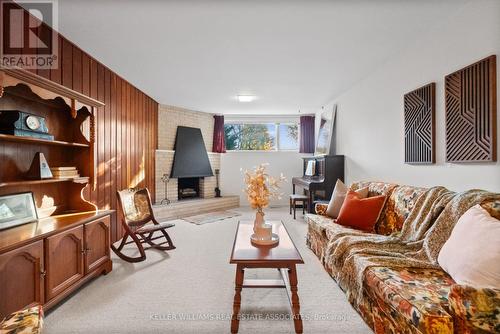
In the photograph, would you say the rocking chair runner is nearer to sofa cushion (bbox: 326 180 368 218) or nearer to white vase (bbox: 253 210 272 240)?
white vase (bbox: 253 210 272 240)

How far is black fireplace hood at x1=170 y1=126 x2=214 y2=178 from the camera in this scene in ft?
17.2

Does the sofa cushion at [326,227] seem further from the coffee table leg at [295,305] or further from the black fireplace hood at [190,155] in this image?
the black fireplace hood at [190,155]

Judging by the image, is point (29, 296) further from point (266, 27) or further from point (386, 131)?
point (386, 131)

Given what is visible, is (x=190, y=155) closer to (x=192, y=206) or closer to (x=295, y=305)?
(x=192, y=206)

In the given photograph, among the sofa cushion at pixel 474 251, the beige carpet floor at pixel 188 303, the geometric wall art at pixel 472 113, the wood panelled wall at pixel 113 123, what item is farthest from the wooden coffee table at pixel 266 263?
the wood panelled wall at pixel 113 123

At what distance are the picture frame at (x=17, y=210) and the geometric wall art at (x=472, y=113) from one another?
364 cm

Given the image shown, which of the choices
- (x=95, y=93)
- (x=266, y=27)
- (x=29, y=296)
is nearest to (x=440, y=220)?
(x=266, y=27)

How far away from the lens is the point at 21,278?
1.53 metres

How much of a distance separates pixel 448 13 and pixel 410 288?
2277 millimetres

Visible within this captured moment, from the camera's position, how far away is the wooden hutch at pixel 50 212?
5.04 feet

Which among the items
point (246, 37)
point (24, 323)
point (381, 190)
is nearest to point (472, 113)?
point (381, 190)

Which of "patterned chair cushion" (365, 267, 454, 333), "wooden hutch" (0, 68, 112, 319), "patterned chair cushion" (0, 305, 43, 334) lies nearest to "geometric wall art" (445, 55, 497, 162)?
"patterned chair cushion" (365, 267, 454, 333)

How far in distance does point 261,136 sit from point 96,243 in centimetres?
470

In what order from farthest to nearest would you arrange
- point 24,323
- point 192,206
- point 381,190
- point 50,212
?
point 192,206
point 381,190
point 50,212
point 24,323
